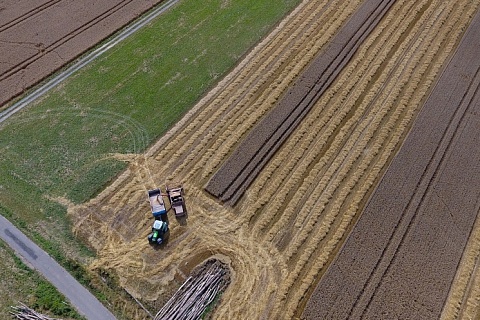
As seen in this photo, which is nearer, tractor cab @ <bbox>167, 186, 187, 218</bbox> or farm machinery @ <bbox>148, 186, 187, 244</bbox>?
farm machinery @ <bbox>148, 186, 187, 244</bbox>

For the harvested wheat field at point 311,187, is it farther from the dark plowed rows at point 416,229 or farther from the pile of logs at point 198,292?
the pile of logs at point 198,292

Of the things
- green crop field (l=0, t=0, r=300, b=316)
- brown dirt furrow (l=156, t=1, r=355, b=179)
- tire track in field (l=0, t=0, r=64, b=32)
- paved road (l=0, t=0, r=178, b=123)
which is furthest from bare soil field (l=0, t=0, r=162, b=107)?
brown dirt furrow (l=156, t=1, r=355, b=179)

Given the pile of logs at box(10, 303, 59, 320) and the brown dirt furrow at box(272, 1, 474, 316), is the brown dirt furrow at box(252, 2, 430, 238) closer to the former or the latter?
the brown dirt furrow at box(272, 1, 474, 316)

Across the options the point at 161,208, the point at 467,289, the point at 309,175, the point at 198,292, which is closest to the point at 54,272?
the point at 161,208

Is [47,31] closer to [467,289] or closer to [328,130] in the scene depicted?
[328,130]

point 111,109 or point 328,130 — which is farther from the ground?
point 111,109

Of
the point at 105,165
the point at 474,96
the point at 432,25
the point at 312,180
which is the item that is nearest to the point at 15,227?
the point at 105,165

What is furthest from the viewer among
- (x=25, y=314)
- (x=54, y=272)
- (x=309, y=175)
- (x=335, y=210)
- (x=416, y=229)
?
(x=309, y=175)

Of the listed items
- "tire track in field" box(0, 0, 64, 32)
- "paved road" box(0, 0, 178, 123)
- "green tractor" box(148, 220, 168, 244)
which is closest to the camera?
"green tractor" box(148, 220, 168, 244)
